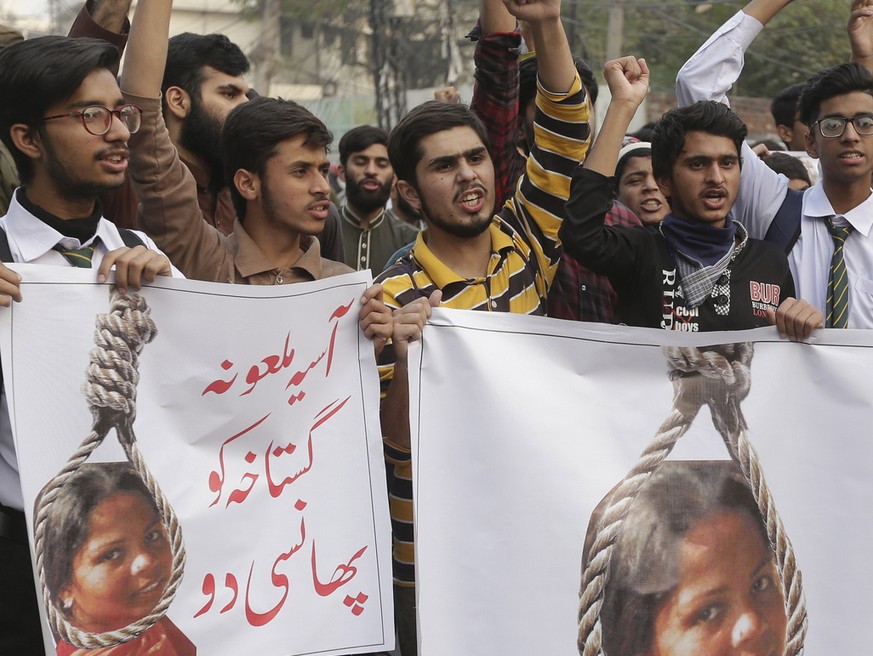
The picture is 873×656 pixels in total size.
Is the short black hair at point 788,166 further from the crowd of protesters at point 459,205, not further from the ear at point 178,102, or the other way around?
the ear at point 178,102

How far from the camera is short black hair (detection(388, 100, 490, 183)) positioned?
10.7 feet

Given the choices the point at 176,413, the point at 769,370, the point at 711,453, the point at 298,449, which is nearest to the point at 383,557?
the point at 298,449

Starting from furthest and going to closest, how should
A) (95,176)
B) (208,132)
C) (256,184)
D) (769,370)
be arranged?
(208,132) < (256,184) < (769,370) < (95,176)

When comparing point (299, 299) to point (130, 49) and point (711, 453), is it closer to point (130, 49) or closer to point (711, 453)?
point (130, 49)

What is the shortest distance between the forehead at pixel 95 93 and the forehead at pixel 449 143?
0.84 metres

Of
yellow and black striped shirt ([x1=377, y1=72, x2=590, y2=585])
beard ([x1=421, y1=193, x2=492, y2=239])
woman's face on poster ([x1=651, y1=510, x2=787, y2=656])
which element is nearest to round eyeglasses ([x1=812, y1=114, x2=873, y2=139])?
yellow and black striped shirt ([x1=377, y1=72, x2=590, y2=585])

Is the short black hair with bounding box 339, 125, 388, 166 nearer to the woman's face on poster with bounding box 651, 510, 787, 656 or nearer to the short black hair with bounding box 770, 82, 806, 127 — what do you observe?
the short black hair with bounding box 770, 82, 806, 127

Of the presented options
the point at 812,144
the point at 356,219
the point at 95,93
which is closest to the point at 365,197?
the point at 356,219

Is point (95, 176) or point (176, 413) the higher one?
point (95, 176)

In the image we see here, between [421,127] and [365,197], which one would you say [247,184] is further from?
[365,197]

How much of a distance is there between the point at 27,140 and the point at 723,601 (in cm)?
185

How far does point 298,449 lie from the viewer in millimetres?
2791

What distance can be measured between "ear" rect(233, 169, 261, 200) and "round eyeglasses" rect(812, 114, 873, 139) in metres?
1.63

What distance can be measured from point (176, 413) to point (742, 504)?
128 cm
